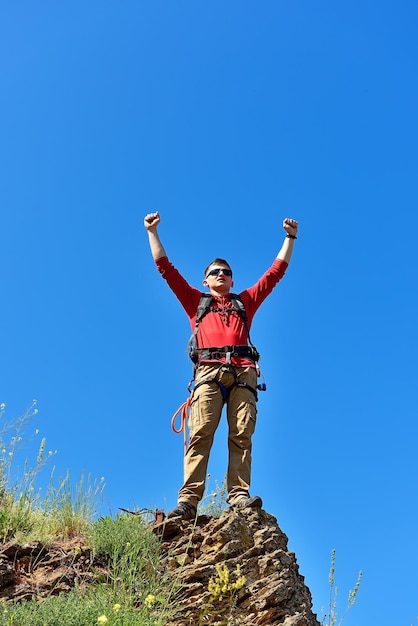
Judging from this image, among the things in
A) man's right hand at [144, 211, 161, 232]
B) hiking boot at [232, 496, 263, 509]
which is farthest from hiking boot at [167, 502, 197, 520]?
man's right hand at [144, 211, 161, 232]

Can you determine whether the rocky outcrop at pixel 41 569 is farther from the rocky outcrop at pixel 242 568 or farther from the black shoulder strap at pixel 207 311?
the black shoulder strap at pixel 207 311

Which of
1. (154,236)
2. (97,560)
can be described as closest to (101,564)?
(97,560)

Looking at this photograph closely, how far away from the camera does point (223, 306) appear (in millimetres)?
7309

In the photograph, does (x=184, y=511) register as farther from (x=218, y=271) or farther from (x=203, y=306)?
(x=218, y=271)

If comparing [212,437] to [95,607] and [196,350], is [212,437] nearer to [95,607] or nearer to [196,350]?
[196,350]

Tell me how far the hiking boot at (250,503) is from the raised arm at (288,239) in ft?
9.01

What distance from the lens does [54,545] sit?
581 cm

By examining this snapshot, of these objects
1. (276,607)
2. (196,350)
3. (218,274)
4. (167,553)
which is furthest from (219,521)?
(218,274)

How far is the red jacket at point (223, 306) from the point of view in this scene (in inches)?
275

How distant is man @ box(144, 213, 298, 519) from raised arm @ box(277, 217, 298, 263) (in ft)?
0.07

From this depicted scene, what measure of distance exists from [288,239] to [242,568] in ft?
12.0

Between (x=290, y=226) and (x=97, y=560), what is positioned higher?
(x=290, y=226)

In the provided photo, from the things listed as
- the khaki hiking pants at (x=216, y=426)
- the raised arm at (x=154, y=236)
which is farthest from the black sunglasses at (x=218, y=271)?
the khaki hiking pants at (x=216, y=426)

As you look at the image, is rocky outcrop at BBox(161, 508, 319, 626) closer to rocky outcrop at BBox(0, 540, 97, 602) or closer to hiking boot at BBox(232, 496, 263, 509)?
hiking boot at BBox(232, 496, 263, 509)
